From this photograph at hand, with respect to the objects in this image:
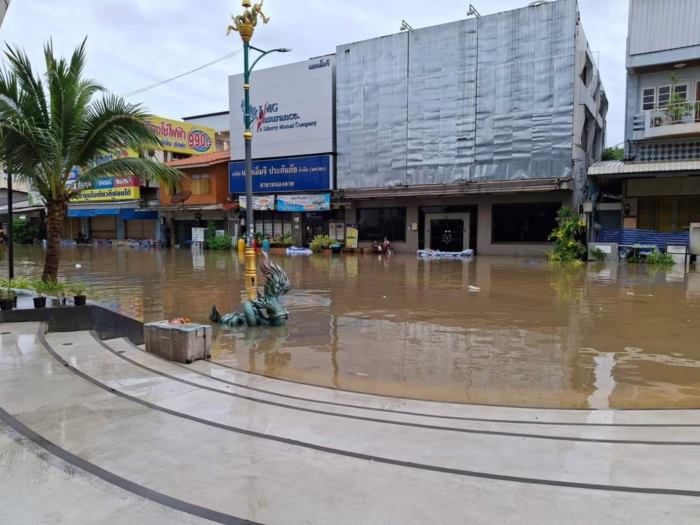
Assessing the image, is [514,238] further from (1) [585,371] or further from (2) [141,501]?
(2) [141,501]

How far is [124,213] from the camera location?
4097 centimetres

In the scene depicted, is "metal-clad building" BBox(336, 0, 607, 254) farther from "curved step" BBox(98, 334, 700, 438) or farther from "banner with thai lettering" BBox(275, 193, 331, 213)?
"curved step" BBox(98, 334, 700, 438)

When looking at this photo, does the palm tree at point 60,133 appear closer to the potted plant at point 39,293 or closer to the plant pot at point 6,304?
the potted plant at point 39,293

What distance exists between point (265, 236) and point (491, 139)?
1596 cm

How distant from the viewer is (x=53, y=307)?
7.96m

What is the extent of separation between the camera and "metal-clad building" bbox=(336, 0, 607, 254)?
2377 centimetres

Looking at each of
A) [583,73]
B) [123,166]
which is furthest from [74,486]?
[583,73]

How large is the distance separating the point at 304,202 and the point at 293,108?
230 inches

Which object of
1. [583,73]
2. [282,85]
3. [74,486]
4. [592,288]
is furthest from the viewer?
[282,85]

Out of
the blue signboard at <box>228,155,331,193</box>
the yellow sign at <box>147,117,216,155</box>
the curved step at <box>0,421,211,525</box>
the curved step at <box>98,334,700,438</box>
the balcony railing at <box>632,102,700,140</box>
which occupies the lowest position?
the curved step at <box>98,334,700,438</box>

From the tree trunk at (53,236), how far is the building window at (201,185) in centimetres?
2619

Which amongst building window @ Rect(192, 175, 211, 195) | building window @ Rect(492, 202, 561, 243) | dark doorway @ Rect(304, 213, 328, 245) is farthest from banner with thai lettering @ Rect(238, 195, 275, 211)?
building window @ Rect(492, 202, 561, 243)

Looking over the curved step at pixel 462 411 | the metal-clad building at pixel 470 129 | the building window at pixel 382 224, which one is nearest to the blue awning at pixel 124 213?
the metal-clad building at pixel 470 129

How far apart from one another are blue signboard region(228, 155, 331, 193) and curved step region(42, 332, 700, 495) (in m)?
26.4
